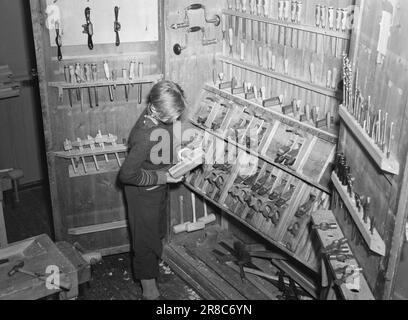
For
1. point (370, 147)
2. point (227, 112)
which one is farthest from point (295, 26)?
point (370, 147)

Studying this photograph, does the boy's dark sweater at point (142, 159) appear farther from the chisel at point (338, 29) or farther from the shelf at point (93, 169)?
the chisel at point (338, 29)

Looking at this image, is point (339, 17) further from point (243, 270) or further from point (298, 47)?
point (243, 270)

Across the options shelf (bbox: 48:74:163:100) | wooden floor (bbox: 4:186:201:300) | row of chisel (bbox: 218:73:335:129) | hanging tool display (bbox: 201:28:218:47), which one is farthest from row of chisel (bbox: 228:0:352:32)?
wooden floor (bbox: 4:186:201:300)

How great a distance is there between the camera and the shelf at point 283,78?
3566mm

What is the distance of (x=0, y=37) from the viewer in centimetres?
542

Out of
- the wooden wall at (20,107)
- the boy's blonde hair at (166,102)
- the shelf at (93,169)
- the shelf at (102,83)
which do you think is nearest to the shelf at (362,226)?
the boy's blonde hair at (166,102)

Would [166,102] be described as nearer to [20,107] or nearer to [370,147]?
[370,147]

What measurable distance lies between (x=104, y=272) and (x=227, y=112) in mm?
1717

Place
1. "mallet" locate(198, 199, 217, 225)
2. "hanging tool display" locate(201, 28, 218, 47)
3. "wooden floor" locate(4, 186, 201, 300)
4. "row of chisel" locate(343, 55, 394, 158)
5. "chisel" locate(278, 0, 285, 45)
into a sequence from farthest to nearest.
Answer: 1. "mallet" locate(198, 199, 217, 225)
2. "hanging tool display" locate(201, 28, 218, 47)
3. "wooden floor" locate(4, 186, 201, 300)
4. "chisel" locate(278, 0, 285, 45)
5. "row of chisel" locate(343, 55, 394, 158)

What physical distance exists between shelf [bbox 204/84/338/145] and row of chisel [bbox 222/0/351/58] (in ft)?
1.30

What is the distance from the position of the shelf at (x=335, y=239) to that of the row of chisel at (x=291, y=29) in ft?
3.53

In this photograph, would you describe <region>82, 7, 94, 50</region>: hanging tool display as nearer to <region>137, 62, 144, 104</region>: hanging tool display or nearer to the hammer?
<region>137, 62, 144, 104</region>: hanging tool display

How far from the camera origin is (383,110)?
2.38m

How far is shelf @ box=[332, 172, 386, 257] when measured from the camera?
7.70 ft
